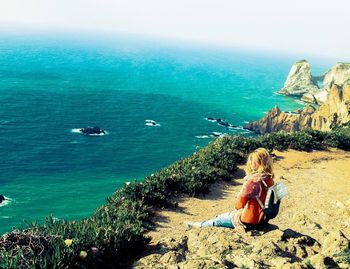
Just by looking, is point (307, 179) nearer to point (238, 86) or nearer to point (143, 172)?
point (143, 172)

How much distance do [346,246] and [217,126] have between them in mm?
77922

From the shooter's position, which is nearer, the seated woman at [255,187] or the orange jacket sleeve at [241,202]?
the seated woman at [255,187]

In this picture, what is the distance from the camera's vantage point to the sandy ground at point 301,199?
37.4 feet

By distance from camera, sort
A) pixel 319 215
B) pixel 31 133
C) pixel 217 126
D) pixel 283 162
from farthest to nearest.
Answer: pixel 217 126, pixel 31 133, pixel 283 162, pixel 319 215

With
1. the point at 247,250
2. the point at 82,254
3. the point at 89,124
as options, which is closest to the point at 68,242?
the point at 82,254

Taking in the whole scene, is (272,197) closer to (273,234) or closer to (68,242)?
(273,234)

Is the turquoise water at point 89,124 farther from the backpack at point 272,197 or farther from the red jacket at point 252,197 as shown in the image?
the backpack at point 272,197

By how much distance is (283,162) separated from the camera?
19812 millimetres

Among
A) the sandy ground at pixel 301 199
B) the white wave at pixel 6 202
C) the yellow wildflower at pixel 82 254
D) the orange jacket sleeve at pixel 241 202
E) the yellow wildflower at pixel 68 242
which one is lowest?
the white wave at pixel 6 202

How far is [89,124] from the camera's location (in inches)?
3073

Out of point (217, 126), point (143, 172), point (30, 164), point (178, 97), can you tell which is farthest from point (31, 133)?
point (178, 97)

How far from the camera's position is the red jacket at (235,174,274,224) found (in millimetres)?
7793

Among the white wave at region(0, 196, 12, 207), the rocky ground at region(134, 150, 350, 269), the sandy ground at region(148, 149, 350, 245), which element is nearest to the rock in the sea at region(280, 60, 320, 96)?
the white wave at region(0, 196, 12, 207)

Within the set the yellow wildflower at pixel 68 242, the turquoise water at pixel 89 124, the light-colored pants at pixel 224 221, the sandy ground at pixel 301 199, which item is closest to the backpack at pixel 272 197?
the light-colored pants at pixel 224 221
